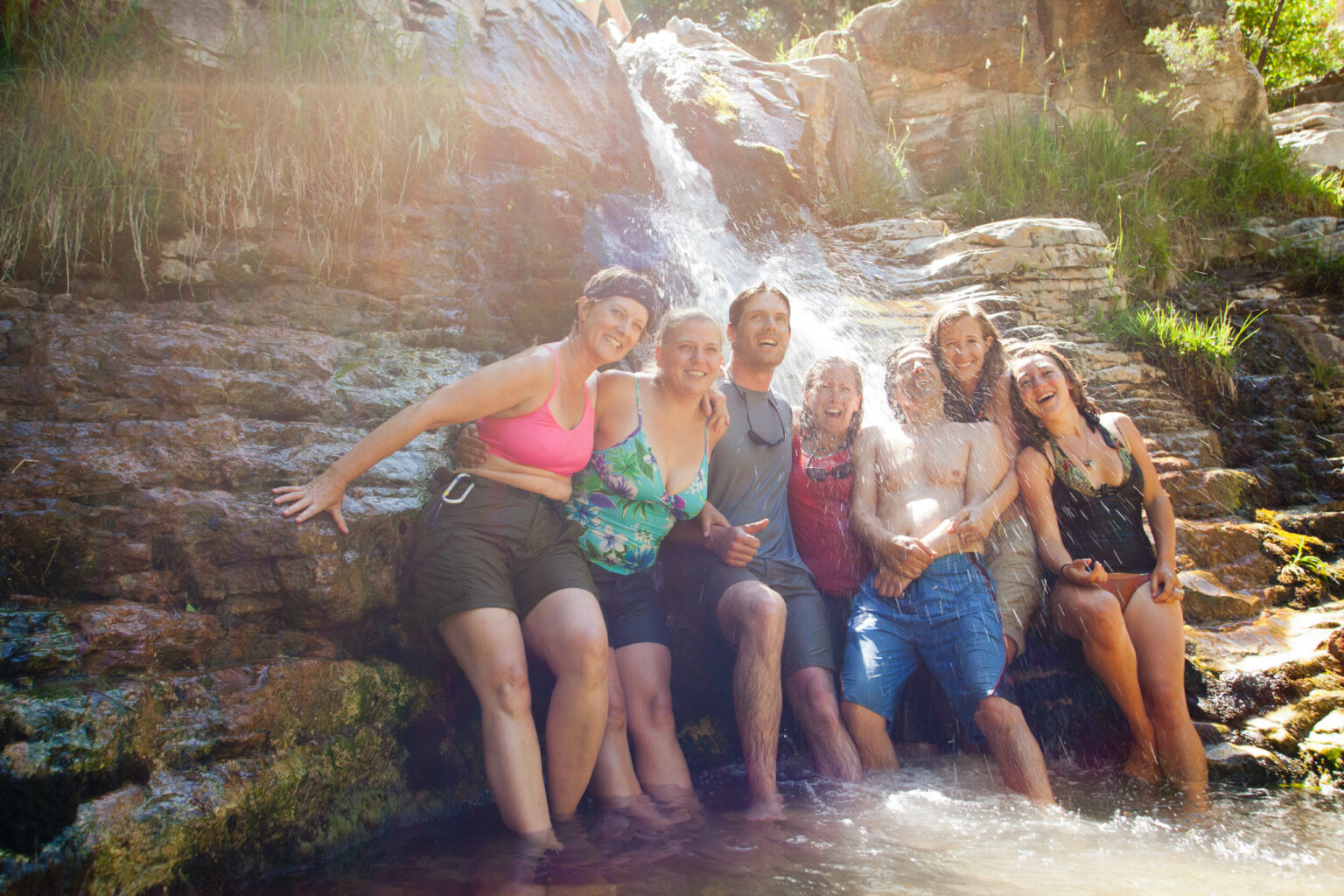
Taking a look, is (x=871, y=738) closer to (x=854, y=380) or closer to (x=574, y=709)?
(x=574, y=709)

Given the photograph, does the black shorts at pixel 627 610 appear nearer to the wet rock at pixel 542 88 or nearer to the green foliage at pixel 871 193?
the wet rock at pixel 542 88

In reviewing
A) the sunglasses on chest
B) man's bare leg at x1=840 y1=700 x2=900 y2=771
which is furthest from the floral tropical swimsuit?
man's bare leg at x1=840 y1=700 x2=900 y2=771

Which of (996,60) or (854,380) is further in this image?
(996,60)

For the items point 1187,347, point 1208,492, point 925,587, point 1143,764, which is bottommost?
point 1143,764

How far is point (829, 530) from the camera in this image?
359 cm

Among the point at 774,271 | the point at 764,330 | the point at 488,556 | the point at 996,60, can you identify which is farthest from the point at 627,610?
the point at 996,60

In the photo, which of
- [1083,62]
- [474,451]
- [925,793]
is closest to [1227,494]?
[925,793]

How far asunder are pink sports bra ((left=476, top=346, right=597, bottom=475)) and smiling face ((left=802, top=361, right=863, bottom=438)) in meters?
1.17

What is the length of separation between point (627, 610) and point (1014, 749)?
4.95ft

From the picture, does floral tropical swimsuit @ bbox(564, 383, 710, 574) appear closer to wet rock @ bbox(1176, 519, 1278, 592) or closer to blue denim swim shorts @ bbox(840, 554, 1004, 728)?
→ blue denim swim shorts @ bbox(840, 554, 1004, 728)

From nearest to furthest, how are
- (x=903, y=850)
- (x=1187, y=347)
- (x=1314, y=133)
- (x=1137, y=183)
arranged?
1. (x=903, y=850)
2. (x=1187, y=347)
3. (x=1137, y=183)
4. (x=1314, y=133)

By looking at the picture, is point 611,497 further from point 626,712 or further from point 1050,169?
point 1050,169

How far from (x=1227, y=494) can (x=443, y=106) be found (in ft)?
18.1

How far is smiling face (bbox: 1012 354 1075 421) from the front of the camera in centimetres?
360
